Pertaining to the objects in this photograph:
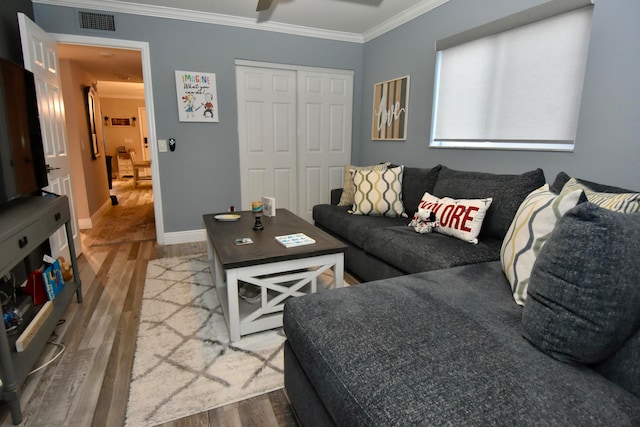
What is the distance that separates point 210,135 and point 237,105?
0.46 metres

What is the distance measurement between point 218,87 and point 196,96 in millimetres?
262

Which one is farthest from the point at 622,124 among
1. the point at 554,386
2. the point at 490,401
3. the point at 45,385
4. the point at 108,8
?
the point at 108,8

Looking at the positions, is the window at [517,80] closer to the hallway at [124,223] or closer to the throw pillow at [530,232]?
the throw pillow at [530,232]

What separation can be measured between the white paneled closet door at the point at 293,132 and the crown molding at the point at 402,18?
0.50 m

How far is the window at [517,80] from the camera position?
7.03 ft

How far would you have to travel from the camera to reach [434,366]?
94 cm

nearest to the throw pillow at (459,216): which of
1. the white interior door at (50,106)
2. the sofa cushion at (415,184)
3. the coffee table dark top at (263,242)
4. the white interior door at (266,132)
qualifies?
the sofa cushion at (415,184)

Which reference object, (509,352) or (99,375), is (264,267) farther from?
(509,352)

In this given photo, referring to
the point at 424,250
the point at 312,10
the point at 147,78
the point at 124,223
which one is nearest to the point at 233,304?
the point at 424,250

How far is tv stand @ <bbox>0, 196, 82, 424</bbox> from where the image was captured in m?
1.34

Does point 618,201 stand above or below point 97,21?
below

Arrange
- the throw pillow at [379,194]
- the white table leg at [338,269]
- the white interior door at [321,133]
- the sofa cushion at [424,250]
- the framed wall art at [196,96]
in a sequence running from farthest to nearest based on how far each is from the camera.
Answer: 1. the white interior door at [321,133]
2. the framed wall art at [196,96]
3. the throw pillow at [379,194]
4. the white table leg at [338,269]
5. the sofa cushion at [424,250]

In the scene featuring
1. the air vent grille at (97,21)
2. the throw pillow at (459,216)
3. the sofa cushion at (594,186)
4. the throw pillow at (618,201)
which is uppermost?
the air vent grille at (97,21)

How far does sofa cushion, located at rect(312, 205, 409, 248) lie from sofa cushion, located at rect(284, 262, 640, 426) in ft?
4.16
